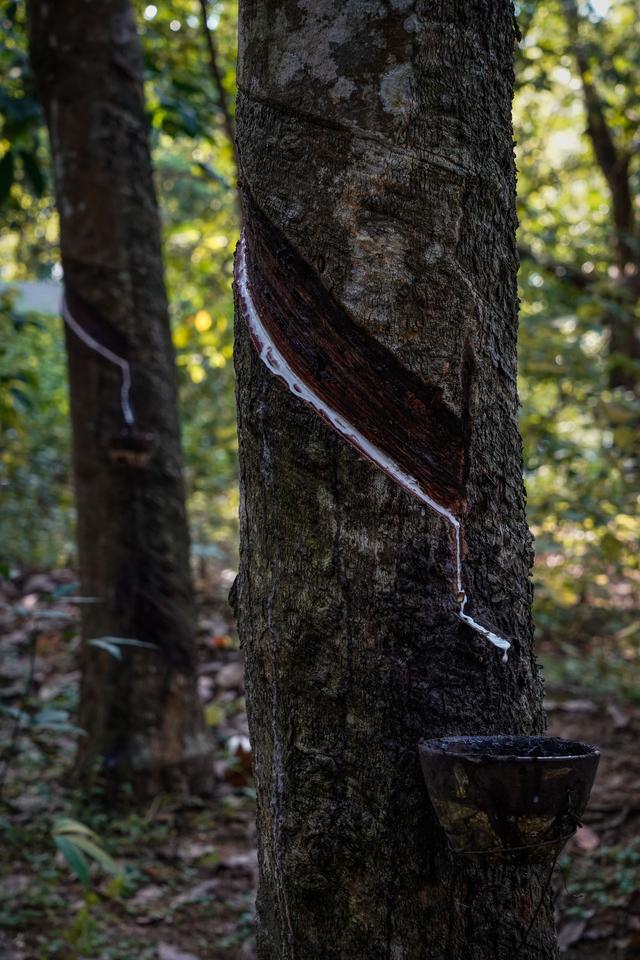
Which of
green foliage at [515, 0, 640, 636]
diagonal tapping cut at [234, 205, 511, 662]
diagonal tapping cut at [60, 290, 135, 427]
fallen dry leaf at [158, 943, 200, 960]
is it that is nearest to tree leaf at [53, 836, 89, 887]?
fallen dry leaf at [158, 943, 200, 960]

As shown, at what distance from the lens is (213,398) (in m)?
6.58

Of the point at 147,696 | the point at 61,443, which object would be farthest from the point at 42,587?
the point at 147,696

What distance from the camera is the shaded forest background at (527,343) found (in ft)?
13.5

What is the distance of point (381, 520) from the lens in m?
1.13

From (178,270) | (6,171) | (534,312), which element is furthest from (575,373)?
(178,270)

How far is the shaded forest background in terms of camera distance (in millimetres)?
4129

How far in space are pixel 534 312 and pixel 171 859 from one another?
386 cm

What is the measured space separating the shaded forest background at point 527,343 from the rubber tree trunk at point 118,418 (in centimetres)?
35

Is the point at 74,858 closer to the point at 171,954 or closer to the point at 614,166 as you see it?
the point at 171,954

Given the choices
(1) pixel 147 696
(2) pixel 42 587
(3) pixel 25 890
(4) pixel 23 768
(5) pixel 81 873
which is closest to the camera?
(5) pixel 81 873

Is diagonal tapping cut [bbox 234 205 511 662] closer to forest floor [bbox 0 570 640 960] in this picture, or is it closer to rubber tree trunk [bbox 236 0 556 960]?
rubber tree trunk [bbox 236 0 556 960]

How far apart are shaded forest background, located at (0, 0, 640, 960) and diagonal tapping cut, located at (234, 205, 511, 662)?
5.61 ft

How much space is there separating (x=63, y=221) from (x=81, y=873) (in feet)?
7.65

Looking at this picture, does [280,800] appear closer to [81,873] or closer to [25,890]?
[81,873]
